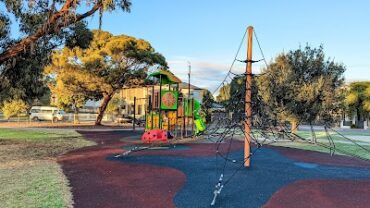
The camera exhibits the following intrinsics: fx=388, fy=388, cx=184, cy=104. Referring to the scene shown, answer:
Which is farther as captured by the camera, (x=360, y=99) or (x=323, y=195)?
(x=360, y=99)

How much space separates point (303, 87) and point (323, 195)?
52.9 feet

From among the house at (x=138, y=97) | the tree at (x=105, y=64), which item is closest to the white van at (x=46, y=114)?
the house at (x=138, y=97)

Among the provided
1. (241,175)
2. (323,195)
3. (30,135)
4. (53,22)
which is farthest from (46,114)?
(323,195)

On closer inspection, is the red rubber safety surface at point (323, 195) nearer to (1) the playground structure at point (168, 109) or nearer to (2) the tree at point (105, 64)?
(1) the playground structure at point (168, 109)

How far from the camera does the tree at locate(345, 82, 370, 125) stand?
52188 mm

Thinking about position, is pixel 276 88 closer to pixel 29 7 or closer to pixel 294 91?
pixel 294 91

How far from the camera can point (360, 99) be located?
53375 millimetres

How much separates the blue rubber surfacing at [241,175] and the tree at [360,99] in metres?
40.1

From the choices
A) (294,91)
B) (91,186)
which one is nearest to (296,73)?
(294,91)

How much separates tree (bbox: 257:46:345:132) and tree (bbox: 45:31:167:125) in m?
14.0

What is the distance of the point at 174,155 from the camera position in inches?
638

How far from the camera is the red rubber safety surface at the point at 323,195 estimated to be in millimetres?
8117

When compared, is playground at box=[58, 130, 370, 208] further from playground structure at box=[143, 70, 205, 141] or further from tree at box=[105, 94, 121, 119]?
tree at box=[105, 94, 121, 119]

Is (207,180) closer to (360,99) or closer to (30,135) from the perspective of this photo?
(30,135)
